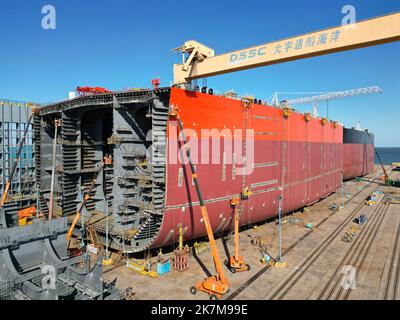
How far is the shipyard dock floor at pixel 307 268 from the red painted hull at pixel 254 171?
304cm

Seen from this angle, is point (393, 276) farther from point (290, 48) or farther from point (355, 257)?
point (290, 48)

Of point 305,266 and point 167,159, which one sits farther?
point 305,266

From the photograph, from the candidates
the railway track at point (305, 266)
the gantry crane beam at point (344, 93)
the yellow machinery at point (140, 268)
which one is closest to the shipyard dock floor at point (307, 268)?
the railway track at point (305, 266)

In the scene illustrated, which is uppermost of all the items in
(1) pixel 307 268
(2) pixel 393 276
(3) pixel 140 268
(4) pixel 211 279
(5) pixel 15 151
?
(5) pixel 15 151

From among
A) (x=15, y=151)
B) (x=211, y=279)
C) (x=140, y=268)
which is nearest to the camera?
(x=211, y=279)

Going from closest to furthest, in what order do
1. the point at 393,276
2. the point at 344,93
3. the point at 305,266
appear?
1. the point at 393,276
2. the point at 305,266
3. the point at 344,93

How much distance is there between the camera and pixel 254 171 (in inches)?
1246

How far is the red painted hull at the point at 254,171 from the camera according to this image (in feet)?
79.7

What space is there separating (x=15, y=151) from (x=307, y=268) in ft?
122

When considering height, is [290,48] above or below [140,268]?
above

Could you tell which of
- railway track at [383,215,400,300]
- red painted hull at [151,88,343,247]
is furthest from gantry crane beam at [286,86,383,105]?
railway track at [383,215,400,300]

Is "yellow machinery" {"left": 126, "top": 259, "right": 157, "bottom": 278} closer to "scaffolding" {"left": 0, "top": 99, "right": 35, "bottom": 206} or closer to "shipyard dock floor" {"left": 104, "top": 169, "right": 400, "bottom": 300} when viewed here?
"shipyard dock floor" {"left": 104, "top": 169, "right": 400, "bottom": 300}

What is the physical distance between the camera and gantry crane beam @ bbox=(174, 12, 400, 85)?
63.2ft

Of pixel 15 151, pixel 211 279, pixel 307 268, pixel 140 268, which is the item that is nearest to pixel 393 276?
pixel 307 268
